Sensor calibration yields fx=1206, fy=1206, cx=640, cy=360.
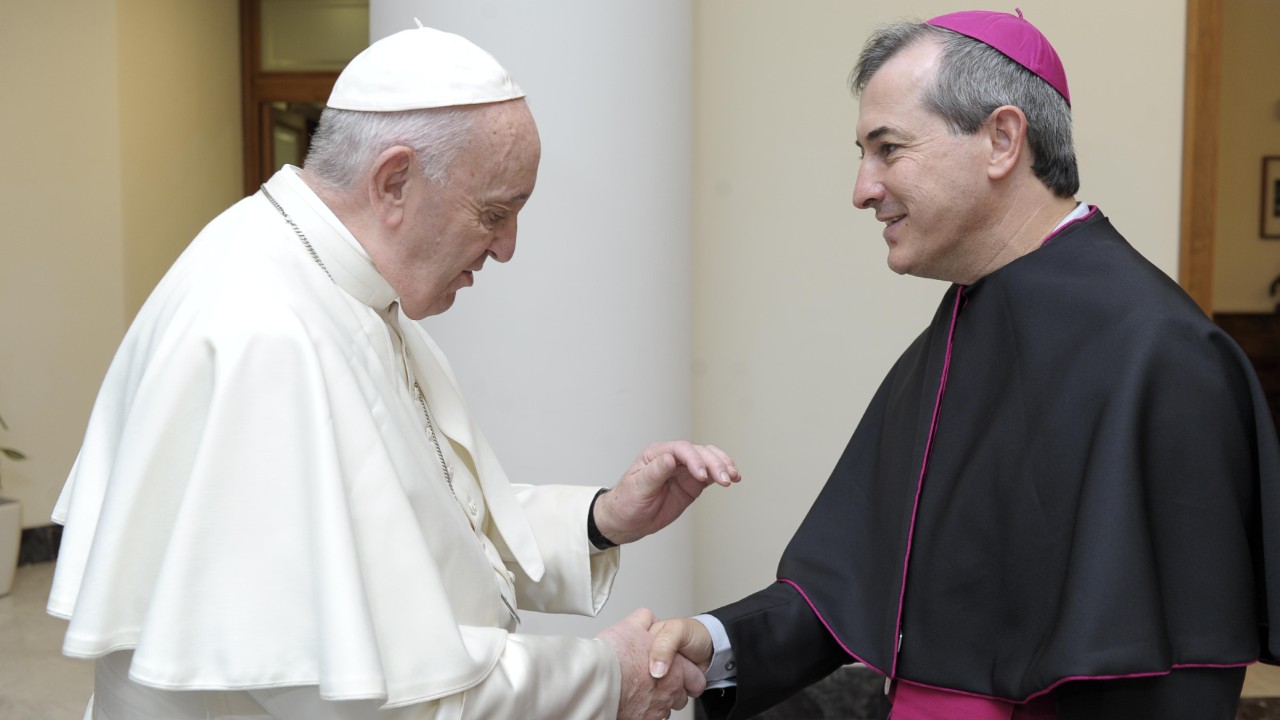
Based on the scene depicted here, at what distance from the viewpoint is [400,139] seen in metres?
1.85

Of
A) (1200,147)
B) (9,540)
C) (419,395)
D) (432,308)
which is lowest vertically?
(9,540)

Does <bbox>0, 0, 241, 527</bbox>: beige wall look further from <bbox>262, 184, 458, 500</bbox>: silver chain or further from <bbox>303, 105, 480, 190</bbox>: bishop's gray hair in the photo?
<bbox>303, 105, 480, 190</bbox>: bishop's gray hair

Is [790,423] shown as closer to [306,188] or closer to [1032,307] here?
[1032,307]

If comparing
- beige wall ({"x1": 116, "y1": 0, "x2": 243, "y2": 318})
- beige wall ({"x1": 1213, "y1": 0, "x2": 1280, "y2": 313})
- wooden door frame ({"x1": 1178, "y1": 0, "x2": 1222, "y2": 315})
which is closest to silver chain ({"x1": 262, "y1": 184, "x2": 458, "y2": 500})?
wooden door frame ({"x1": 1178, "y1": 0, "x2": 1222, "y2": 315})

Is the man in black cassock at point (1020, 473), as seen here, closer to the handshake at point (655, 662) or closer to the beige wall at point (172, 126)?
the handshake at point (655, 662)

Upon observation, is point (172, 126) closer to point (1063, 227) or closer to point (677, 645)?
point (677, 645)

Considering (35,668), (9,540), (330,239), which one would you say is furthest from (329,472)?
(9,540)

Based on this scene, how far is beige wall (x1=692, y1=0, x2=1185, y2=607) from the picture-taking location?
4.46 metres

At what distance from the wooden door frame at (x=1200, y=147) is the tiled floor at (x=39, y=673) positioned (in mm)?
1713

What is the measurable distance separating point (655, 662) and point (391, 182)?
35.7 inches

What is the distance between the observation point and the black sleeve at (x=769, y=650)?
2311mm

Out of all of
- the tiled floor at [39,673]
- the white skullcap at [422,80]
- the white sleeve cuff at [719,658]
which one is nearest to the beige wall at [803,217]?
the tiled floor at [39,673]

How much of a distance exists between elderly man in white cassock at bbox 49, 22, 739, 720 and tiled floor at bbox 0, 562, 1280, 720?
3055mm

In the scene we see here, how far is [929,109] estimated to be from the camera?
2.02 m
